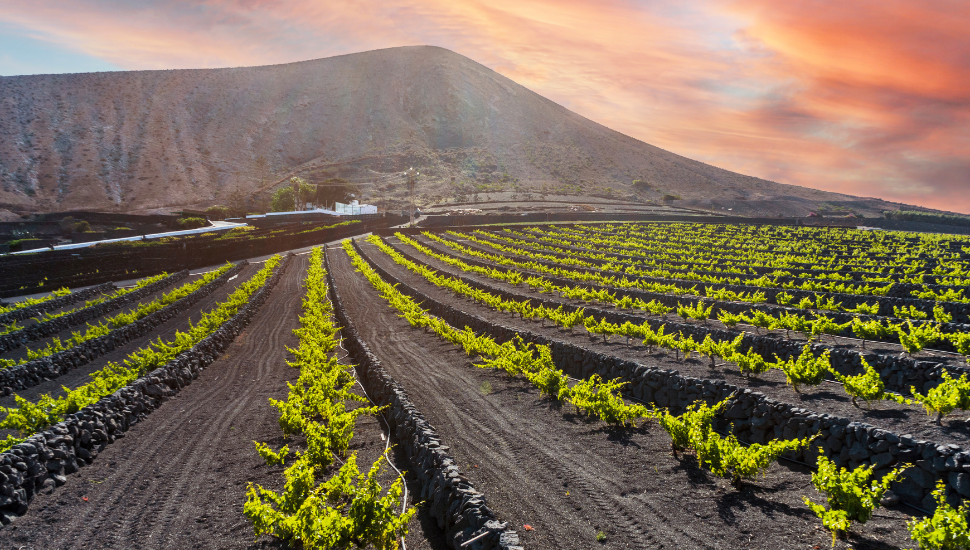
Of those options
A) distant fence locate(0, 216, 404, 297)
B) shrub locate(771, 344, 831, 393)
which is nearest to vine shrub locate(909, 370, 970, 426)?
shrub locate(771, 344, 831, 393)

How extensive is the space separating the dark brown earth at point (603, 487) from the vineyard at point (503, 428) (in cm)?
5

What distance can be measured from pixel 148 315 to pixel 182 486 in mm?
19263

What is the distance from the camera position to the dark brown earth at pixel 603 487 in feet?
24.4

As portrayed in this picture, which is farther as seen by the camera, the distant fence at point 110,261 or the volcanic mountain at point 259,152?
the volcanic mountain at point 259,152

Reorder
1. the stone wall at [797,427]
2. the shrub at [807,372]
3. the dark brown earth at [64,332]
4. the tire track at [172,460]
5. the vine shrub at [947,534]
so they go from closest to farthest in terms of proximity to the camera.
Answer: the vine shrub at [947,534] < the stone wall at [797,427] < the tire track at [172,460] < the shrub at [807,372] < the dark brown earth at [64,332]

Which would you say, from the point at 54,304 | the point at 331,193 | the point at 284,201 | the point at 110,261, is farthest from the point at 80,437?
the point at 331,193

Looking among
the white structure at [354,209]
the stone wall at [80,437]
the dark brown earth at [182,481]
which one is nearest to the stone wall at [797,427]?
the dark brown earth at [182,481]

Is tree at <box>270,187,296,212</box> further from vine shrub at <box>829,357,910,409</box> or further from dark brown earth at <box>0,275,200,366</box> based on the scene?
vine shrub at <box>829,357,910,409</box>

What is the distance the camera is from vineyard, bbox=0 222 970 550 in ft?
25.2

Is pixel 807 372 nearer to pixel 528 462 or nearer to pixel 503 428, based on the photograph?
pixel 528 462

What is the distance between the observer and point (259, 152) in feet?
525

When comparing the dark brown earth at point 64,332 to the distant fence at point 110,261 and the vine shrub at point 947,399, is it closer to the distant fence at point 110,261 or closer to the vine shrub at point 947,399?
the distant fence at point 110,261

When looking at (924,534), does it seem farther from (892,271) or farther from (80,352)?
(892,271)

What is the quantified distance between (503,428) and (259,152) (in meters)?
168
